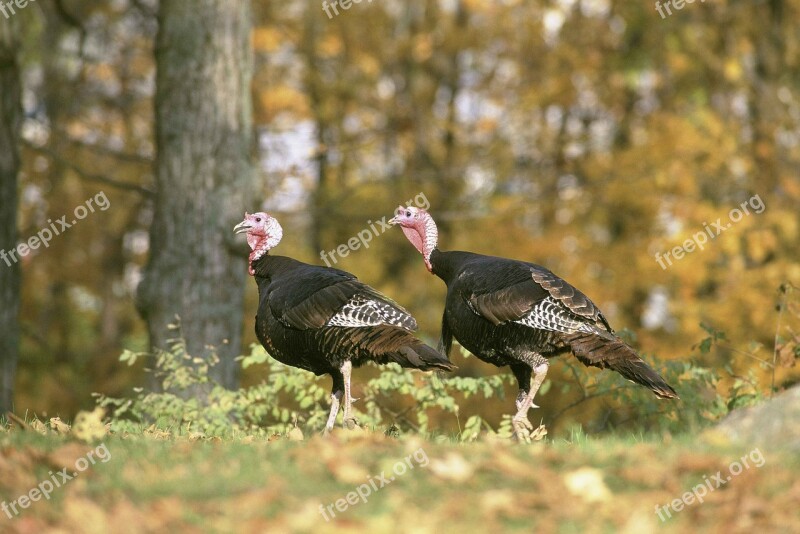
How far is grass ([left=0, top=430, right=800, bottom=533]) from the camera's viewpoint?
4434mm

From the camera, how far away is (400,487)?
488 centimetres

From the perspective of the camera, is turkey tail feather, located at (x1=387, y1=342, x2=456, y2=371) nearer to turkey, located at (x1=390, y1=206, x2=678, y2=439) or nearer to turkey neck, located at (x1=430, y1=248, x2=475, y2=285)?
turkey, located at (x1=390, y1=206, x2=678, y2=439)

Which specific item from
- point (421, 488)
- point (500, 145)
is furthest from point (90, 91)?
point (421, 488)

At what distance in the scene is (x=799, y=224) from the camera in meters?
17.3

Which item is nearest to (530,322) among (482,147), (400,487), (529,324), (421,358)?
(529,324)

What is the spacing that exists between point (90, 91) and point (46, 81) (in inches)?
36.9

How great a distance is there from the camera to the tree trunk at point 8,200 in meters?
10.7

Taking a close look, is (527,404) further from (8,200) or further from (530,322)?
(8,200)

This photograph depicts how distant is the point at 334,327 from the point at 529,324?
1.35 metres

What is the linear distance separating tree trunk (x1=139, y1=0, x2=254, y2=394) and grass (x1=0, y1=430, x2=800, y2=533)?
4002mm

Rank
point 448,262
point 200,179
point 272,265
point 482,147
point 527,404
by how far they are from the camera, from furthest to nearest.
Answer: point 482,147 < point 200,179 < point 272,265 < point 448,262 < point 527,404

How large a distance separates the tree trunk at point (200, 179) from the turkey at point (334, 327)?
2156 mm

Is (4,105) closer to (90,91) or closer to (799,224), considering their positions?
(90,91)

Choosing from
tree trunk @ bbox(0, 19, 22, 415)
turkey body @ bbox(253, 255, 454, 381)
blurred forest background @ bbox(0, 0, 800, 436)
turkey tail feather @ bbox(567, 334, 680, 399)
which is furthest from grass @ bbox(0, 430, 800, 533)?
blurred forest background @ bbox(0, 0, 800, 436)
